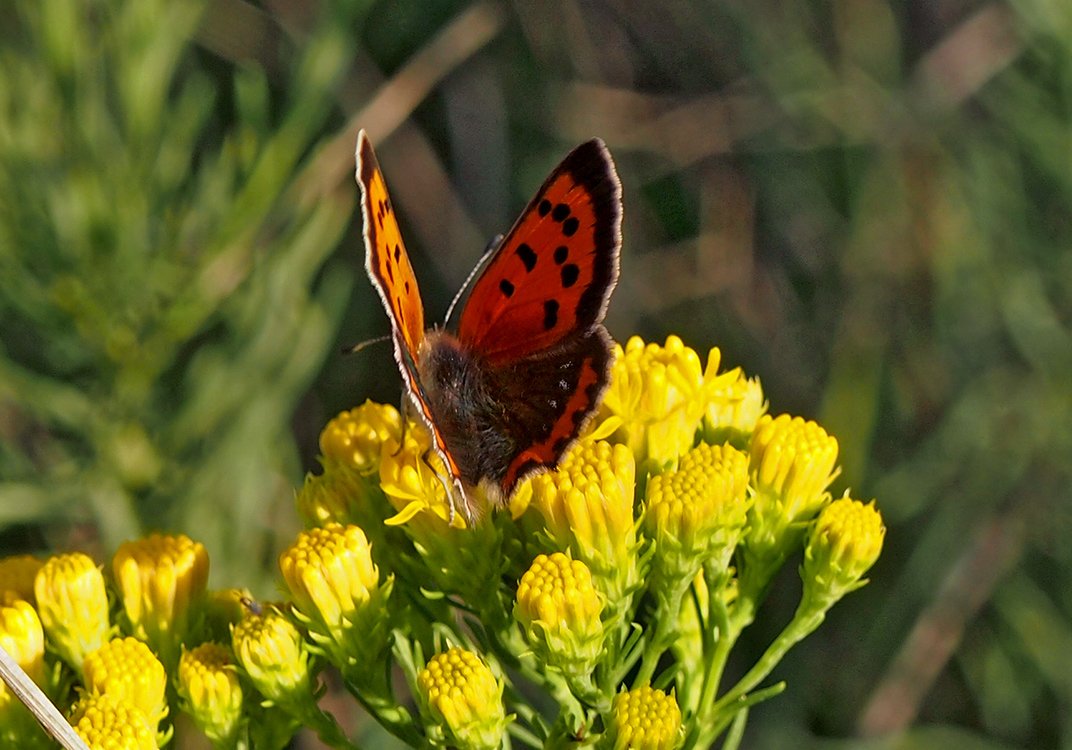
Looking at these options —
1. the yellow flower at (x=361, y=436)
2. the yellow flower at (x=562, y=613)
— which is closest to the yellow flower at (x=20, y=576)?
the yellow flower at (x=361, y=436)

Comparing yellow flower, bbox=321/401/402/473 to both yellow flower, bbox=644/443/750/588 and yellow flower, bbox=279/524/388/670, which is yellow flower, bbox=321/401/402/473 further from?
yellow flower, bbox=644/443/750/588

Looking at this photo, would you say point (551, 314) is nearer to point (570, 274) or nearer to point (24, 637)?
point (570, 274)

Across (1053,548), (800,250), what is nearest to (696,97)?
(800,250)

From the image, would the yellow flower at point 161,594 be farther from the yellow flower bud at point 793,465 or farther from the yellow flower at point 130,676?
the yellow flower bud at point 793,465

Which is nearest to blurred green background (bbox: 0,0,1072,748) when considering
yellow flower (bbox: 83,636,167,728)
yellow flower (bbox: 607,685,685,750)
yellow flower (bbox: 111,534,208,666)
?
yellow flower (bbox: 111,534,208,666)

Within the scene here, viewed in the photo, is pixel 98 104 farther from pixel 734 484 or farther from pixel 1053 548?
pixel 1053 548

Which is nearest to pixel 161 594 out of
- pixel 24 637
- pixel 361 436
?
pixel 24 637
